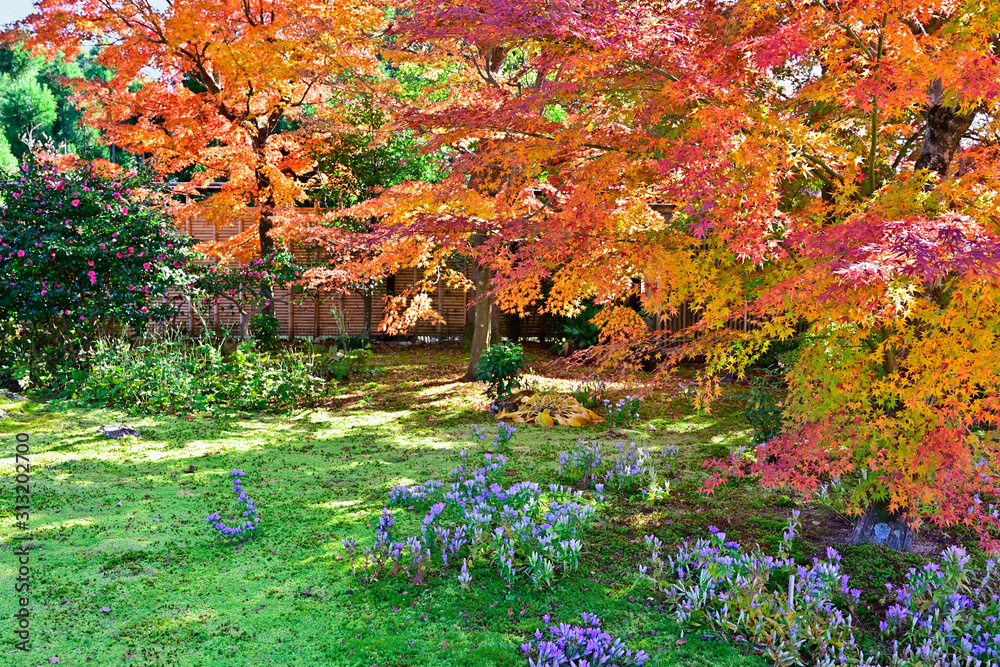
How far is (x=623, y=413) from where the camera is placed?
8.60 m

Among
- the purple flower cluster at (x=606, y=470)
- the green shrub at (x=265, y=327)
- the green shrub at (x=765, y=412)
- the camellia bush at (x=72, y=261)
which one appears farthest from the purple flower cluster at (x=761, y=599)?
the green shrub at (x=265, y=327)

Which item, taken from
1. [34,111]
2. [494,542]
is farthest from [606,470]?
[34,111]

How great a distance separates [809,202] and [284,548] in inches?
163

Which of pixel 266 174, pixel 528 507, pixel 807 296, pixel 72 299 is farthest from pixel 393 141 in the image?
Result: pixel 807 296

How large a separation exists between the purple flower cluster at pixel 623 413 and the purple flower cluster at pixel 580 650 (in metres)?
5.11

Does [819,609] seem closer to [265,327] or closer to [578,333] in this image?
[265,327]

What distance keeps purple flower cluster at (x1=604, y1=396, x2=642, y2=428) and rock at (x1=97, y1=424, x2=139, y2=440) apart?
5289mm

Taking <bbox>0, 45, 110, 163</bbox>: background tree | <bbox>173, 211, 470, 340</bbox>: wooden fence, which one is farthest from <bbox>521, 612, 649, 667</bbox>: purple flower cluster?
<bbox>0, 45, 110, 163</bbox>: background tree

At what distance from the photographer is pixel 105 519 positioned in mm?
4961

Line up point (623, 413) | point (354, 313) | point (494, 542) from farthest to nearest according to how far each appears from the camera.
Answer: point (354, 313), point (623, 413), point (494, 542)

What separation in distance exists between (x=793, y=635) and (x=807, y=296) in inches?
64.2

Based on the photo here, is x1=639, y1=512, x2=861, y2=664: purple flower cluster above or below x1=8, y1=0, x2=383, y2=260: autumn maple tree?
below

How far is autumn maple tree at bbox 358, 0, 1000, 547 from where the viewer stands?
3.46 metres

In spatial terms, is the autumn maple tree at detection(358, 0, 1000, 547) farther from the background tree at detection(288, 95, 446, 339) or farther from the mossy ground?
the background tree at detection(288, 95, 446, 339)
